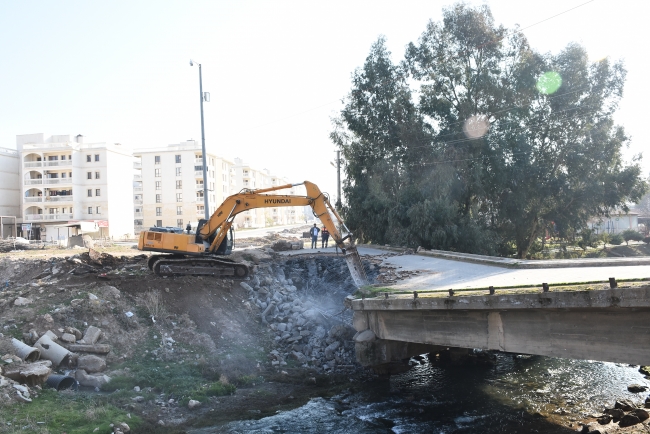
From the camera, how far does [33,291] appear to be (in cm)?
1474

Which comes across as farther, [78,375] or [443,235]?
[443,235]

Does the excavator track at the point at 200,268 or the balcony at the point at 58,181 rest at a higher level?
the balcony at the point at 58,181

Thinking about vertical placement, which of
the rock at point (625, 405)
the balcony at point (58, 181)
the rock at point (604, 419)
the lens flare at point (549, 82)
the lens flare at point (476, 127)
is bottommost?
the rock at point (604, 419)

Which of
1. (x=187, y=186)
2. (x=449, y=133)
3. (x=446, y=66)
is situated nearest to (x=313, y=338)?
(x=449, y=133)

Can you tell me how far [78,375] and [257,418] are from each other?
3901 millimetres

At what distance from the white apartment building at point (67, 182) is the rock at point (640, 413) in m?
61.8

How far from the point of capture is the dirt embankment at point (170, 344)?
9922 millimetres

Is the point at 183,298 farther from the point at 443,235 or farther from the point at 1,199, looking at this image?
the point at 1,199

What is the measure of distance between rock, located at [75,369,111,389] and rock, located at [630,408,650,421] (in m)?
10.8

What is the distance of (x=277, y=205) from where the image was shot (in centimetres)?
1791

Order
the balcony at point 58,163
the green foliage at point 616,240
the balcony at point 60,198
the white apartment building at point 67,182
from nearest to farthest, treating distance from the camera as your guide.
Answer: the green foliage at point 616,240 → the white apartment building at point 67,182 → the balcony at point 60,198 → the balcony at point 58,163

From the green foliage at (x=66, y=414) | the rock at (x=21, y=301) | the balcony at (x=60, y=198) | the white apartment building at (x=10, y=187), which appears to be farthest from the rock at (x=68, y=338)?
the white apartment building at (x=10, y=187)

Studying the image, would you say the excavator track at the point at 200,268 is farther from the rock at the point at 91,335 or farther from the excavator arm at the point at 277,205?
the rock at the point at 91,335

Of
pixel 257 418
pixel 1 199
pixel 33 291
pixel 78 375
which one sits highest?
pixel 1 199
